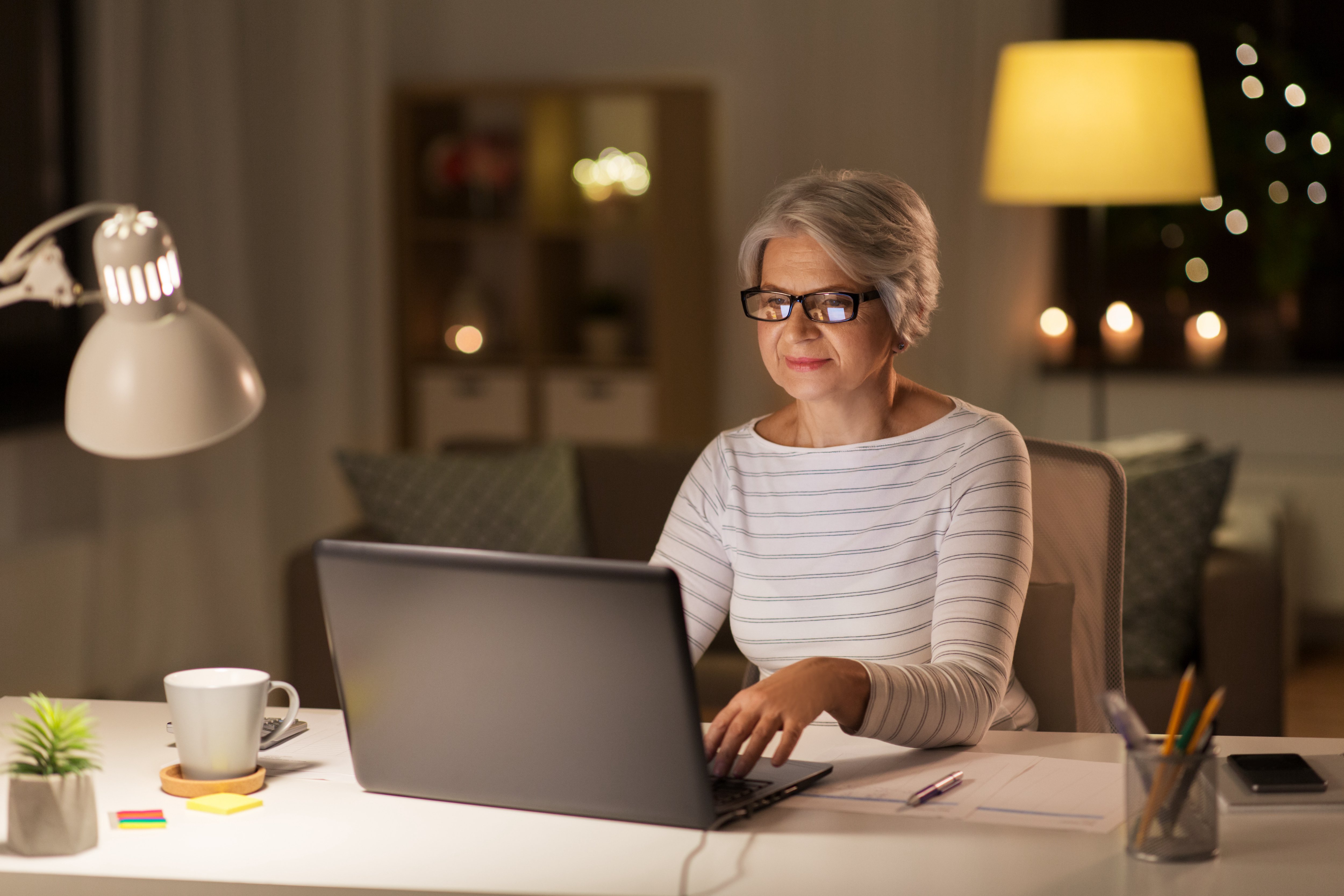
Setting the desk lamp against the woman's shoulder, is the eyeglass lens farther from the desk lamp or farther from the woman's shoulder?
the desk lamp

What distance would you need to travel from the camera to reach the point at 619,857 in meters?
1.16

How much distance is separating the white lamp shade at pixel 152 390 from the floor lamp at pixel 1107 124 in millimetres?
2608

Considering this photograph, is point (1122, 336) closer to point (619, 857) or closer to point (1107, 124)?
point (1107, 124)

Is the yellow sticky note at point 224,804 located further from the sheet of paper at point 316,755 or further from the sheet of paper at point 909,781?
the sheet of paper at point 909,781

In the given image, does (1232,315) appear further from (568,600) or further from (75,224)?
(568,600)

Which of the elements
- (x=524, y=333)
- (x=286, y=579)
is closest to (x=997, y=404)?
(x=524, y=333)

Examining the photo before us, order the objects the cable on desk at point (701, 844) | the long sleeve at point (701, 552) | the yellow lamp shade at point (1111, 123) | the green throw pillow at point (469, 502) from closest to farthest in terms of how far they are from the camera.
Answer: the cable on desk at point (701, 844), the long sleeve at point (701, 552), the green throw pillow at point (469, 502), the yellow lamp shade at point (1111, 123)

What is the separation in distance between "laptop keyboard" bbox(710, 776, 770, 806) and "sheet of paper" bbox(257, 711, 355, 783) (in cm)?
34

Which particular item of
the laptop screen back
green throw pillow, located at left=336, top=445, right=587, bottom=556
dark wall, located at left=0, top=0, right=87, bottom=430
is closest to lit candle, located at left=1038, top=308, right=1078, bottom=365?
green throw pillow, located at left=336, top=445, right=587, bottom=556

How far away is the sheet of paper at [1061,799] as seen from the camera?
123cm

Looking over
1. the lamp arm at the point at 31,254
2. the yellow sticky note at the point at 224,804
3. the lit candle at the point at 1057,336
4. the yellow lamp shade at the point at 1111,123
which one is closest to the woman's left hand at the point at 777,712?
the yellow sticky note at the point at 224,804

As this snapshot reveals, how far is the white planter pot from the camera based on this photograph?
3.88 ft

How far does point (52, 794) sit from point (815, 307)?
3.21 ft

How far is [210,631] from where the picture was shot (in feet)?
13.1
